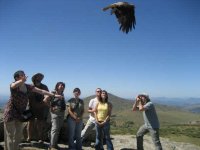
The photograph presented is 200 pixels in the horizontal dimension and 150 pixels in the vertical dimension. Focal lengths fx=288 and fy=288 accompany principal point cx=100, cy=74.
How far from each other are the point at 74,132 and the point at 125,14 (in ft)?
19.7

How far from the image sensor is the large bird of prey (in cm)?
923

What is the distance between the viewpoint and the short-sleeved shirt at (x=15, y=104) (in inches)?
348

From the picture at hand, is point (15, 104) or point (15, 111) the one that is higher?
point (15, 104)

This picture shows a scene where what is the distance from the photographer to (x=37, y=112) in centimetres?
1219

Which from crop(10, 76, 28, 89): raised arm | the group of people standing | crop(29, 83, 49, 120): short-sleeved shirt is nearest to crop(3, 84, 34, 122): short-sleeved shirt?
crop(10, 76, 28, 89): raised arm

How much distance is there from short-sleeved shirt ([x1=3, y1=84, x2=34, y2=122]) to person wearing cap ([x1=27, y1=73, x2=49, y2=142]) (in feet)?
9.21

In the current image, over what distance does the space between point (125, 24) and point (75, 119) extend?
16.3ft

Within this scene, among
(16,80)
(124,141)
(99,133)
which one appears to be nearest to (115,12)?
(16,80)

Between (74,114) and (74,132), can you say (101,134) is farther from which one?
(74,114)

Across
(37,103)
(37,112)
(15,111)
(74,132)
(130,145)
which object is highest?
(37,103)

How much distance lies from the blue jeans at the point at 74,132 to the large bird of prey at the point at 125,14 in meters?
5.05

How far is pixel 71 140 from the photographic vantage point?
12.5 meters

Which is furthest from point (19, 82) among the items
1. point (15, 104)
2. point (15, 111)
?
point (15, 111)

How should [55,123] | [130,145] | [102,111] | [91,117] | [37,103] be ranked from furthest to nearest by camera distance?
[130,145]
[91,117]
[102,111]
[37,103]
[55,123]
